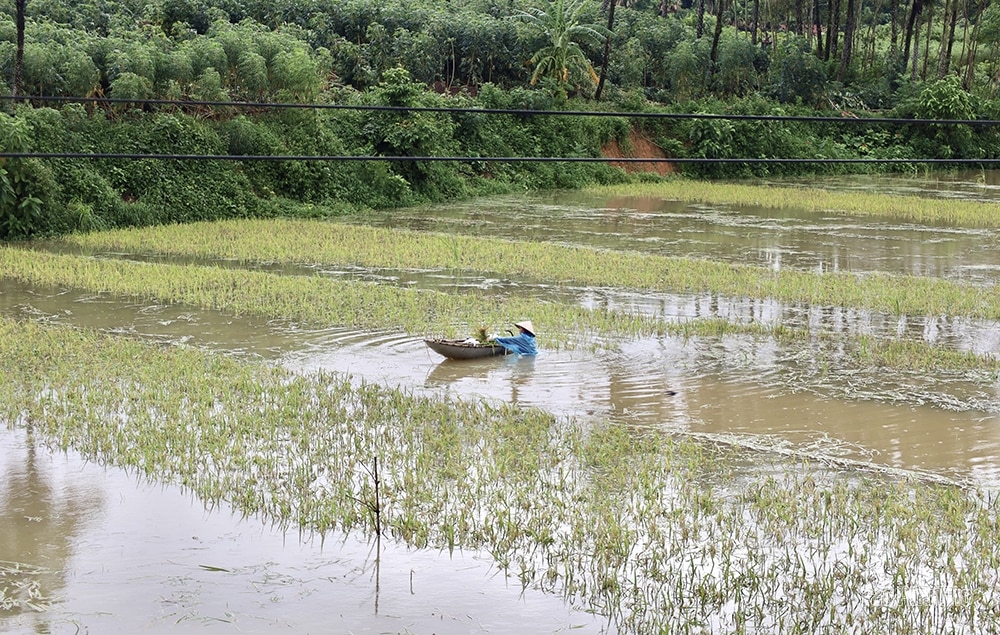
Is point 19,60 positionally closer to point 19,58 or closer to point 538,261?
point 19,58

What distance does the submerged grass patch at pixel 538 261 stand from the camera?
14.6m

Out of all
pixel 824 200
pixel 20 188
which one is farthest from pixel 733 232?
pixel 20 188

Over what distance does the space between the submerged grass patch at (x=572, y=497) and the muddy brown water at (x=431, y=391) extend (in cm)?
29

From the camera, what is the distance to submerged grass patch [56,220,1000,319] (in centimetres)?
1455

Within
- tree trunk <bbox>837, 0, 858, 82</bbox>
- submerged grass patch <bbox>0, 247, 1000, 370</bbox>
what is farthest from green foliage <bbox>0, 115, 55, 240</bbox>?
tree trunk <bbox>837, 0, 858, 82</bbox>

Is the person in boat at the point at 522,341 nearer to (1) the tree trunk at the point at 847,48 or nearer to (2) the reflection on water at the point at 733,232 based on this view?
(2) the reflection on water at the point at 733,232

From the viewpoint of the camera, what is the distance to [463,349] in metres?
11.0

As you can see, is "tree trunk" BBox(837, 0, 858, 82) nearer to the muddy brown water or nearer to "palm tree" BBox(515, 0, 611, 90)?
"palm tree" BBox(515, 0, 611, 90)

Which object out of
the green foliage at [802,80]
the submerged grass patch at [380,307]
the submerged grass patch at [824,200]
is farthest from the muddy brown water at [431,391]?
the green foliage at [802,80]

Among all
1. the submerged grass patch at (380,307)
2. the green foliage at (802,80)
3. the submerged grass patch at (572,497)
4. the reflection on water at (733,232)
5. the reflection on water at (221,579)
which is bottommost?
the reflection on water at (221,579)

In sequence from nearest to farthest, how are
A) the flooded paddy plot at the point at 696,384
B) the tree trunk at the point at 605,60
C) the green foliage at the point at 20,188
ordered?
the flooded paddy plot at the point at 696,384 → the green foliage at the point at 20,188 → the tree trunk at the point at 605,60

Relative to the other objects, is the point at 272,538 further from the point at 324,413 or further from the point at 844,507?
the point at 844,507

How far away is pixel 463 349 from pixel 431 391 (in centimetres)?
94

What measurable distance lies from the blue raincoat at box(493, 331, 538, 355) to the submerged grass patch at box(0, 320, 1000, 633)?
5.06 feet
